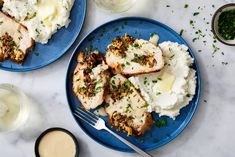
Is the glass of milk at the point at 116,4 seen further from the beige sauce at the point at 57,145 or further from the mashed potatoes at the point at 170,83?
the beige sauce at the point at 57,145

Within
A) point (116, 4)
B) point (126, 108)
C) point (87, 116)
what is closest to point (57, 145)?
point (87, 116)

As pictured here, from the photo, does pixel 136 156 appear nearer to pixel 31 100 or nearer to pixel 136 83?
pixel 136 83

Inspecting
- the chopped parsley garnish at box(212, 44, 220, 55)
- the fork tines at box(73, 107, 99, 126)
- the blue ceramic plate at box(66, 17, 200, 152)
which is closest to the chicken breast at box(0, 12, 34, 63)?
the blue ceramic plate at box(66, 17, 200, 152)

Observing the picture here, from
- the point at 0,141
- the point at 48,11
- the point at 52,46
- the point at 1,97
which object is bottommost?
the point at 0,141

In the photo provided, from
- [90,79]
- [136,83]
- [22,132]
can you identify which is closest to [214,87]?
[136,83]

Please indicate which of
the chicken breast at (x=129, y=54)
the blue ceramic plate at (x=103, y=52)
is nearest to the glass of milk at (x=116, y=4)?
the blue ceramic plate at (x=103, y=52)

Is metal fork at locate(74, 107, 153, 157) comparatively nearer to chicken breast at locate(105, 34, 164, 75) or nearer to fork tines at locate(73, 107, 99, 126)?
fork tines at locate(73, 107, 99, 126)
